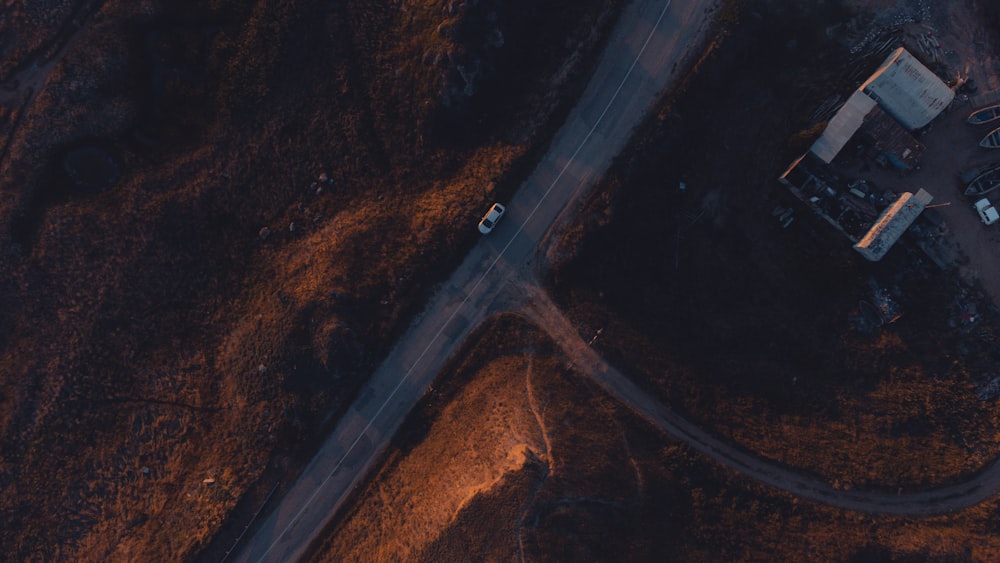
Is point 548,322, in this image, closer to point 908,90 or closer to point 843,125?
point 843,125

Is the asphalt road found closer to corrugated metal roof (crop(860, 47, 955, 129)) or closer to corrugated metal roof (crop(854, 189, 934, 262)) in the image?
corrugated metal roof (crop(860, 47, 955, 129))

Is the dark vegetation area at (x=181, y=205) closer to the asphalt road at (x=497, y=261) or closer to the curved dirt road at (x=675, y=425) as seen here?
the asphalt road at (x=497, y=261)

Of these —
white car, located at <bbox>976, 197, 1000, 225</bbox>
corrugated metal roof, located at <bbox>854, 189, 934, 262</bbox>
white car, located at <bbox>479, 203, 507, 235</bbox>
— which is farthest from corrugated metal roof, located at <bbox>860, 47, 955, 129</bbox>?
white car, located at <bbox>479, 203, 507, 235</bbox>

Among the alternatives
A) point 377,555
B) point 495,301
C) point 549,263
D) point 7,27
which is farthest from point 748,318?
point 7,27

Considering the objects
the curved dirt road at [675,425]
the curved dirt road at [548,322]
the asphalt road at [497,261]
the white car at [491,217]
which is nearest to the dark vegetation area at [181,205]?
the asphalt road at [497,261]

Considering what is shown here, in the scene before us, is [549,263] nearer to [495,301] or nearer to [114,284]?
[495,301]

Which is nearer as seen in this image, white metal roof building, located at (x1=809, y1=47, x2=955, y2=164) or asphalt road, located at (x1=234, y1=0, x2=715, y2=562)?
white metal roof building, located at (x1=809, y1=47, x2=955, y2=164)
